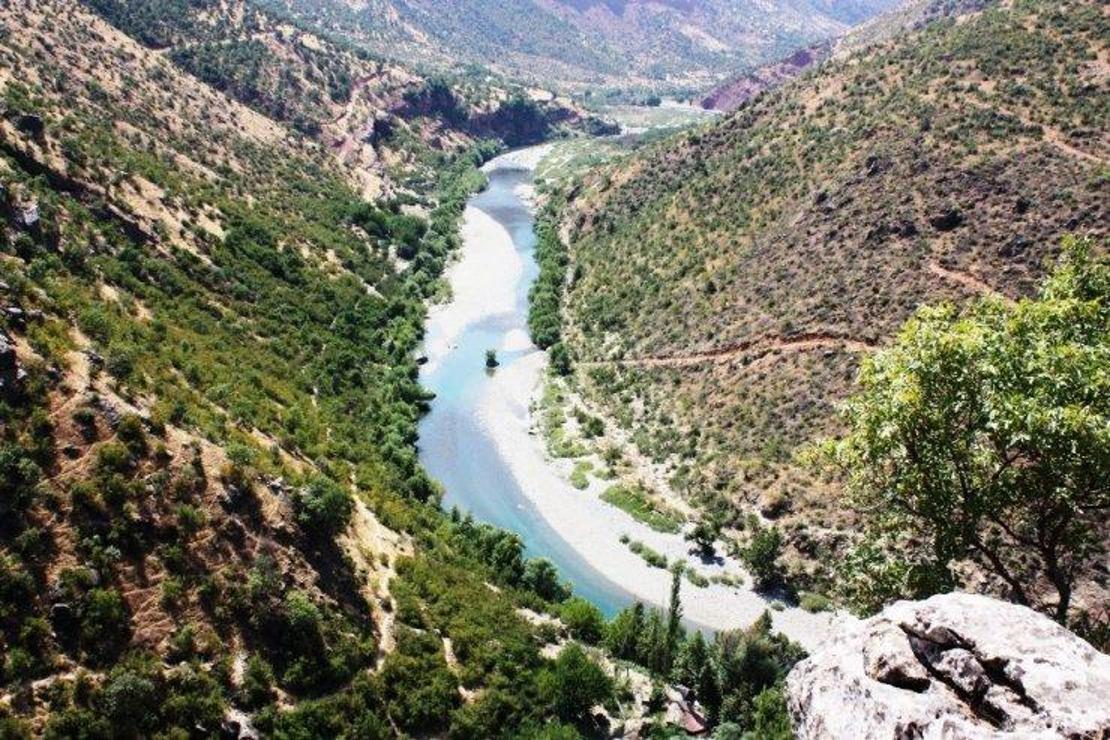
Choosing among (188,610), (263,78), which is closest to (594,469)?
(188,610)

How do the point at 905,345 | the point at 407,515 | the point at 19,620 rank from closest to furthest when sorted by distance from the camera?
the point at 905,345 → the point at 19,620 → the point at 407,515

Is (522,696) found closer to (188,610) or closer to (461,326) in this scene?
(188,610)

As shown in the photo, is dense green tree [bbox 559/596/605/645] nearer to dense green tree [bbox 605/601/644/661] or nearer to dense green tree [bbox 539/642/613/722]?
dense green tree [bbox 605/601/644/661]

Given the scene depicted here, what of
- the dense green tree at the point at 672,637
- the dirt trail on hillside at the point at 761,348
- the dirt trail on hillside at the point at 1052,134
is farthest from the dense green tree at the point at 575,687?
the dirt trail on hillside at the point at 1052,134

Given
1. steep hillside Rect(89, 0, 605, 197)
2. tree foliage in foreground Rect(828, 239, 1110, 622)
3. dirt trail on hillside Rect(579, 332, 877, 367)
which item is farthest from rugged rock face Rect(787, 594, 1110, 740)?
steep hillside Rect(89, 0, 605, 197)

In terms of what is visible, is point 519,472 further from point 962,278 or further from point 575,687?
point 962,278

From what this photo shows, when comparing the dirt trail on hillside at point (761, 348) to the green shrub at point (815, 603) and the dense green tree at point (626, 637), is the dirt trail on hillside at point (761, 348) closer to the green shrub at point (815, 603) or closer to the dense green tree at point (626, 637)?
the green shrub at point (815, 603)

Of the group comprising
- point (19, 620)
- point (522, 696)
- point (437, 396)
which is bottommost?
point (19, 620)
